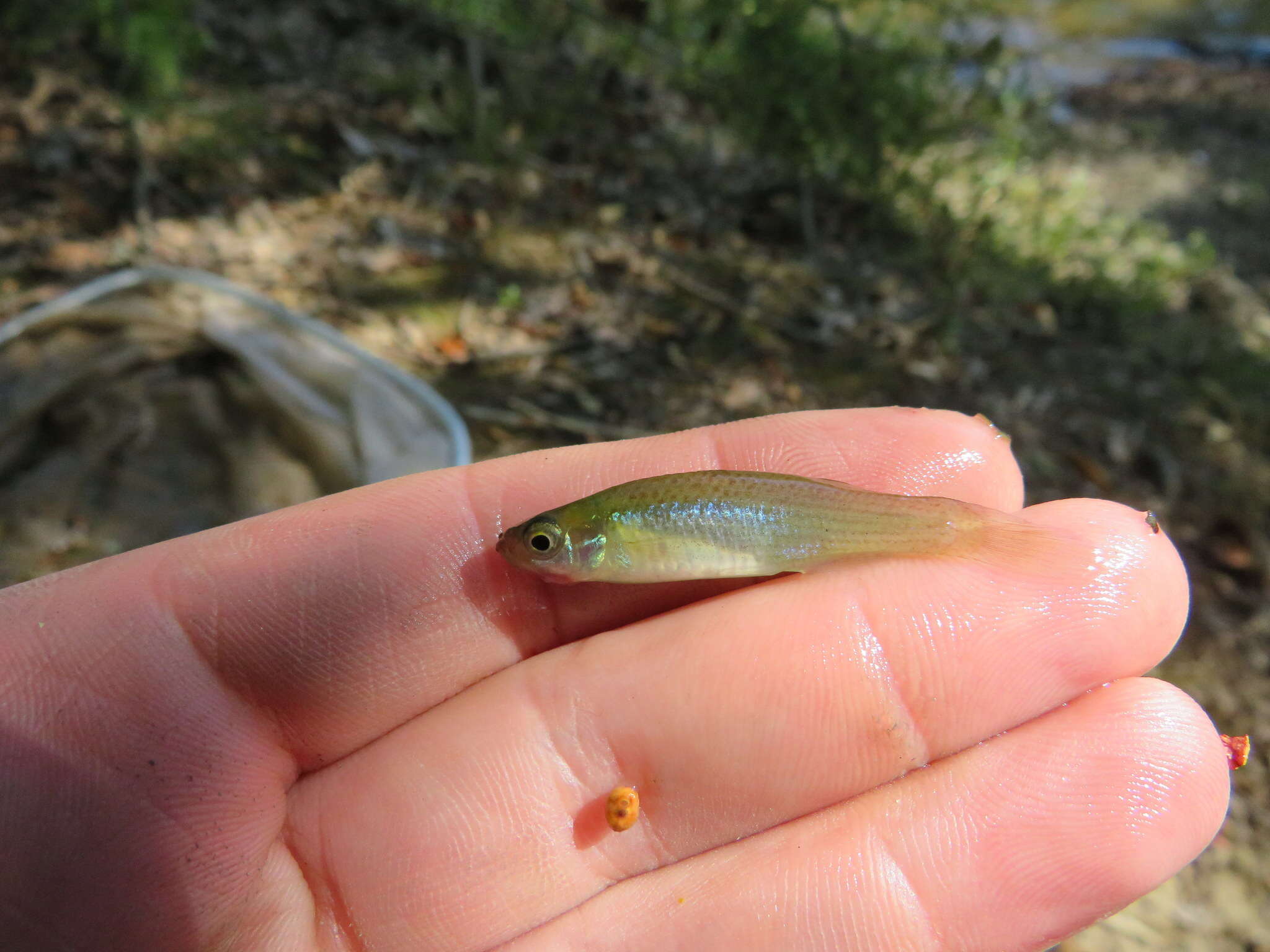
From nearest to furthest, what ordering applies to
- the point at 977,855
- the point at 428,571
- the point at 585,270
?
the point at 977,855 → the point at 428,571 → the point at 585,270

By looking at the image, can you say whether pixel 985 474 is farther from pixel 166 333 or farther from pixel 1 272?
pixel 1 272

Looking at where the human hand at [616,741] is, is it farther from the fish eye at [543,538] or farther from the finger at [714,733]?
the fish eye at [543,538]

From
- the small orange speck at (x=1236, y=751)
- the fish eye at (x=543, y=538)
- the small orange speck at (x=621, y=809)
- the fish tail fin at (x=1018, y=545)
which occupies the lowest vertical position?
the small orange speck at (x=621, y=809)

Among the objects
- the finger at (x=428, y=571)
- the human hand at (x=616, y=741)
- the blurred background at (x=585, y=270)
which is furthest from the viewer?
the blurred background at (x=585, y=270)

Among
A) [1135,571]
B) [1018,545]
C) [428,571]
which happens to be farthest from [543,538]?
[1135,571]

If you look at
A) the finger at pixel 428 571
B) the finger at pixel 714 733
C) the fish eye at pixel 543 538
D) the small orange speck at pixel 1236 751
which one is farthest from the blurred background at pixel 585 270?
the fish eye at pixel 543 538

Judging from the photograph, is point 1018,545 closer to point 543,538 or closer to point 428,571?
point 543,538

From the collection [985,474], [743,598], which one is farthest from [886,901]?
[985,474]
